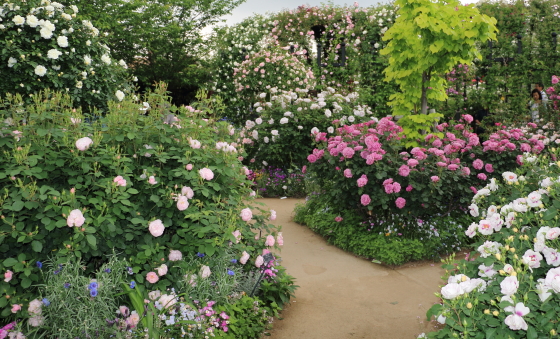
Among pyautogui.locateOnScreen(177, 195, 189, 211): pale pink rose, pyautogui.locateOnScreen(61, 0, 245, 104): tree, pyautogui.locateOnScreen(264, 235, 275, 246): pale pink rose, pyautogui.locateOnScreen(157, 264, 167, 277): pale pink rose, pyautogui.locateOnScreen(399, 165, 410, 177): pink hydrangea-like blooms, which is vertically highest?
pyautogui.locateOnScreen(177, 195, 189, 211): pale pink rose

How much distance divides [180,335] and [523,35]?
10.8 m

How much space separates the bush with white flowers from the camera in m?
5.19

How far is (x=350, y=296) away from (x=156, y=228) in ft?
6.25

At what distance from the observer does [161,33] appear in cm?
2038

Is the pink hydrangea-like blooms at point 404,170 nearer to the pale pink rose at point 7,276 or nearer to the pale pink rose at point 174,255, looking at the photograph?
the pale pink rose at point 174,255

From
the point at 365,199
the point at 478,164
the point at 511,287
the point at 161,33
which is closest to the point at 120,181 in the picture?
the point at 511,287

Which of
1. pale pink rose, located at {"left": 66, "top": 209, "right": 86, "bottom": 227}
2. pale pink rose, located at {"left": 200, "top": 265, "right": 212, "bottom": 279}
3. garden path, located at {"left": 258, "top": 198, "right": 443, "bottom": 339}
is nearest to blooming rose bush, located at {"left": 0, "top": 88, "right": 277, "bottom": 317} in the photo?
pale pink rose, located at {"left": 66, "top": 209, "right": 86, "bottom": 227}

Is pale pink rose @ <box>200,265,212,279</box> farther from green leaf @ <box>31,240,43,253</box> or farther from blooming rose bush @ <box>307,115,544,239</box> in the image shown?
blooming rose bush @ <box>307,115,544,239</box>

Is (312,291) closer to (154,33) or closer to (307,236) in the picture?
(307,236)

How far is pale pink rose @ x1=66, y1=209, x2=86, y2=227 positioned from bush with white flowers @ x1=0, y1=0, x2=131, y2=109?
3.30m

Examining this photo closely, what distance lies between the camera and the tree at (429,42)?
5594 mm

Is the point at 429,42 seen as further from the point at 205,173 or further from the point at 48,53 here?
the point at 48,53

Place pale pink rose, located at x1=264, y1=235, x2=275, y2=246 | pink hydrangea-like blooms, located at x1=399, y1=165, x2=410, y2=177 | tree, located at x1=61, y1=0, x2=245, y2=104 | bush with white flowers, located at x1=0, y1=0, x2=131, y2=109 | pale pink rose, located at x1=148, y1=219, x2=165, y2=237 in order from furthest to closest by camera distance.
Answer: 1. tree, located at x1=61, y1=0, x2=245, y2=104
2. bush with white flowers, located at x1=0, y1=0, x2=131, y2=109
3. pink hydrangea-like blooms, located at x1=399, y1=165, x2=410, y2=177
4. pale pink rose, located at x1=264, y1=235, x2=275, y2=246
5. pale pink rose, located at x1=148, y1=219, x2=165, y2=237

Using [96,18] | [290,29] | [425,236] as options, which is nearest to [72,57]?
[425,236]
